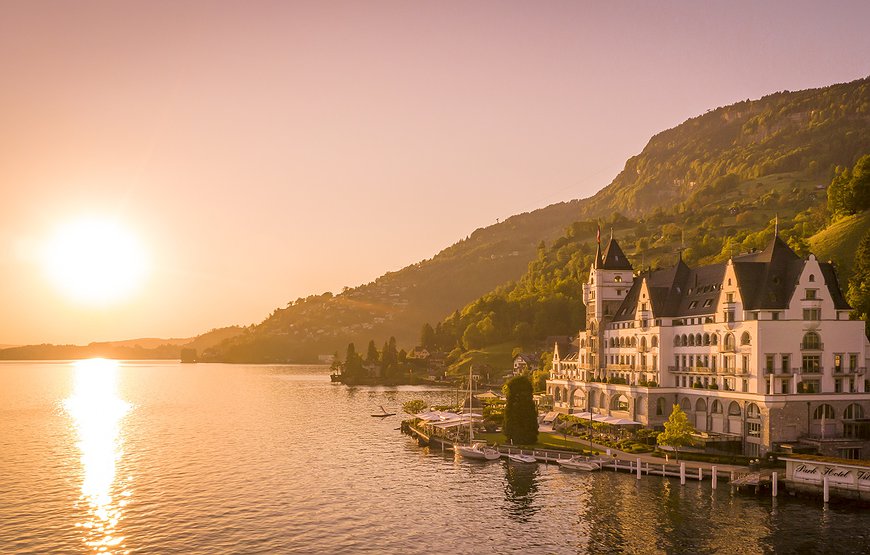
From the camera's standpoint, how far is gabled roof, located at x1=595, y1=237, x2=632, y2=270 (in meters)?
159

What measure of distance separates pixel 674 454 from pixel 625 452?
926cm

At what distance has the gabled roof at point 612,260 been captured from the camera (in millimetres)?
158875

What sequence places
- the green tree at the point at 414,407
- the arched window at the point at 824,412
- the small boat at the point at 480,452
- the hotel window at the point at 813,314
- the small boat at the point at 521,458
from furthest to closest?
the green tree at the point at 414,407, the small boat at the point at 480,452, the small boat at the point at 521,458, the hotel window at the point at 813,314, the arched window at the point at 824,412

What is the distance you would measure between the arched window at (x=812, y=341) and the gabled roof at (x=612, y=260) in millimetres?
50768

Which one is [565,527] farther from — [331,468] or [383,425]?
[383,425]

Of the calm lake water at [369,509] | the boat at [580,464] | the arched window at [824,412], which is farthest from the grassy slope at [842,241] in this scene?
the calm lake water at [369,509]

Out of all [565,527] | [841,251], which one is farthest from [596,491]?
[841,251]

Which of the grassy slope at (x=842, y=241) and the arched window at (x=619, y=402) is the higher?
the grassy slope at (x=842, y=241)

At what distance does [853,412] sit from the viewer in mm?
110750

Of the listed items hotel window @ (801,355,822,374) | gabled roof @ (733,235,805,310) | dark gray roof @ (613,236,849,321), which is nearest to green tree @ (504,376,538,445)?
dark gray roof @ (613,236,849,321)

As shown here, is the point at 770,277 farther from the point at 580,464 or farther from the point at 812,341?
the point at 580,464

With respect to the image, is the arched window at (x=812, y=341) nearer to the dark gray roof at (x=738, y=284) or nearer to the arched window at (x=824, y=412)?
the dark gray roof at (x=738, y=284)

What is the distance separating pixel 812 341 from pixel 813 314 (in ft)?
12.9

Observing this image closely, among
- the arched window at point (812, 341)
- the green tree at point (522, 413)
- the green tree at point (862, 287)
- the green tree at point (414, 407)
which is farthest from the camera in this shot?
the green tree at point (414, 407)
